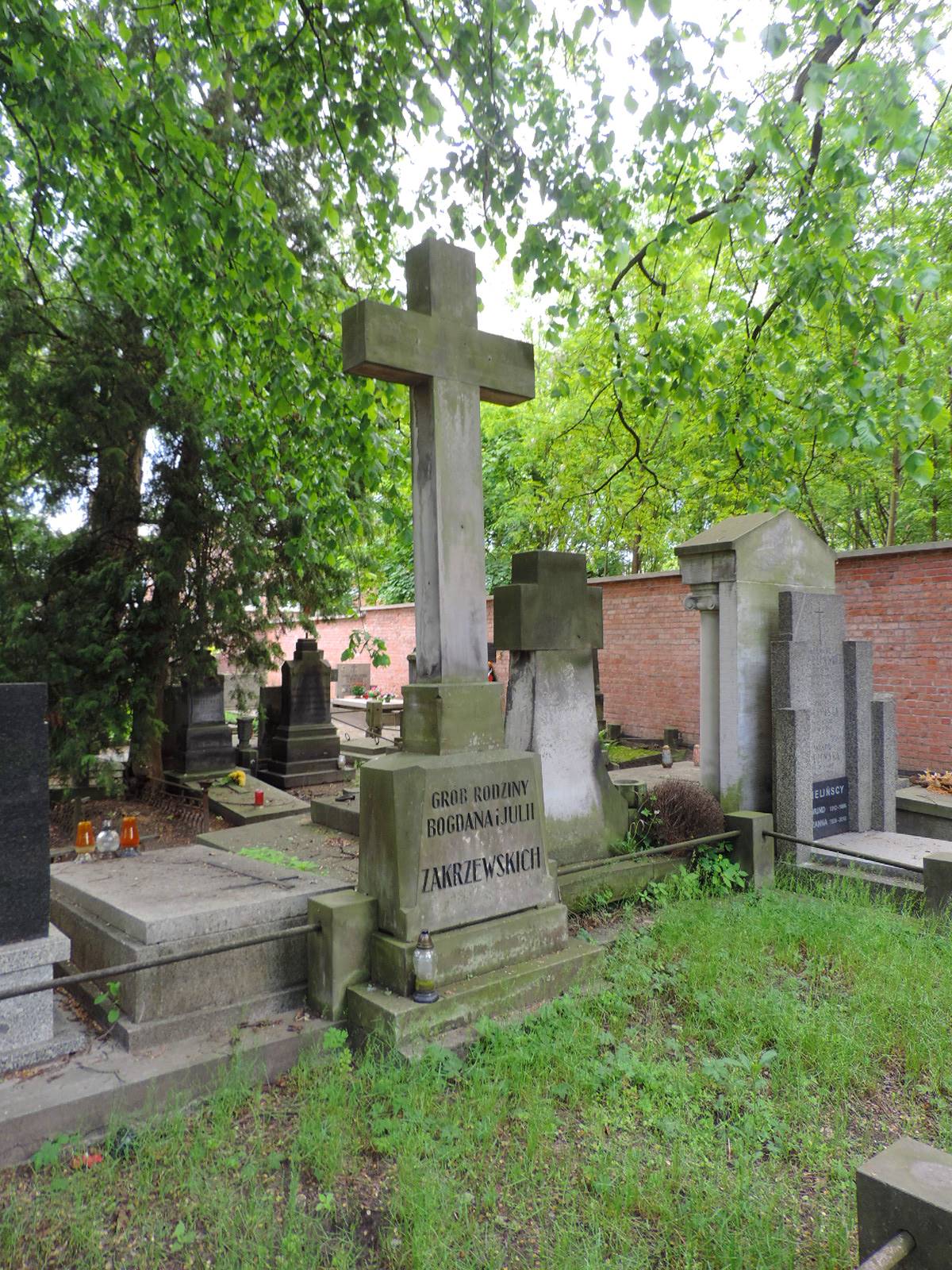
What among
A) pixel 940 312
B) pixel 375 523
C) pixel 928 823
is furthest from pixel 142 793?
pixel 940 312

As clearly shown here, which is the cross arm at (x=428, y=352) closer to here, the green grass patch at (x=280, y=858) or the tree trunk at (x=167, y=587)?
the green grass patch at (x=280, y=858)

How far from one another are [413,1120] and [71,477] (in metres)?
7.55

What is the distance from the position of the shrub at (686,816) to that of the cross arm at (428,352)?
3160mm

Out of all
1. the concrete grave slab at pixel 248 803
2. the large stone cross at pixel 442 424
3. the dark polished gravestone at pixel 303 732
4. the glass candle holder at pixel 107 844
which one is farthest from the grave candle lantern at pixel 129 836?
the dark polished gravestone at pixel 303 732

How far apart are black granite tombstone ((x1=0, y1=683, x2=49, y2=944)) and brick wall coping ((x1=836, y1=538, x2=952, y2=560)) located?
8774mm

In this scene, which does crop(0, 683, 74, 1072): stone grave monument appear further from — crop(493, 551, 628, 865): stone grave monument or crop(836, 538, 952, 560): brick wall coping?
crop(836, 538, 952, 560): brick wall coping

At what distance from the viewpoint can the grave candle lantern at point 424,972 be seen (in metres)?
3.38

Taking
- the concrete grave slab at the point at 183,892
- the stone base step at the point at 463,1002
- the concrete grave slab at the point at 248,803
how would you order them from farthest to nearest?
the concrete grave slab at the point at 248,803 < the concrete grave slab at the point at 183,892 < the stone base step at the point at 463,1002

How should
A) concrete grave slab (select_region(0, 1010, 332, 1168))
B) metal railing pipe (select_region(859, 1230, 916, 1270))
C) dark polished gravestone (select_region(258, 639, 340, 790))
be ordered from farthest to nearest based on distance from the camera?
dark polished gravestone (select_region(258, 639, 340, 790)) → concrete grave slab (select_region(0, 1010, 332, 1168)) → metal railing pipe (select_region(859, 1230, 916, 1270))

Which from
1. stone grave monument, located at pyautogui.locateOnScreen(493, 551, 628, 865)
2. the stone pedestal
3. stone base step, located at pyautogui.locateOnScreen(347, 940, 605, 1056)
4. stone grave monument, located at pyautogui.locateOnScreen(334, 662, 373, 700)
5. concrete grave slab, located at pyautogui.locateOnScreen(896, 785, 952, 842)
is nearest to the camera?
the stone pedestal

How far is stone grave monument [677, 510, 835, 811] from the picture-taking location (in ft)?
20.2

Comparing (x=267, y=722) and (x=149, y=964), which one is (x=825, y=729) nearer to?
(x=149, y=964)

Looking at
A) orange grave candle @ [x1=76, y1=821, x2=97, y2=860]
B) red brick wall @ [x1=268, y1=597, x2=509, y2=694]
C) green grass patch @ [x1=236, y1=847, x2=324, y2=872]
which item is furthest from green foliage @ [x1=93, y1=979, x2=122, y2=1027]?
red brick wall @ [x1=268, y1=597, x2=509, y2=694]

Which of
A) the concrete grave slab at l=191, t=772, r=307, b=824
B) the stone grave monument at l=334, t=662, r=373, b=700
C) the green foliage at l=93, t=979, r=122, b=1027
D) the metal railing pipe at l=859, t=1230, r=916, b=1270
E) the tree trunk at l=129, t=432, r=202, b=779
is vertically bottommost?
the concrete grave slab at l=191, t=772, r=307, b=824
